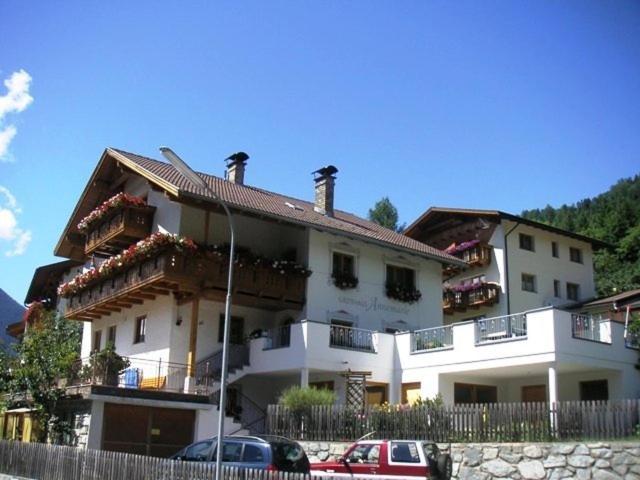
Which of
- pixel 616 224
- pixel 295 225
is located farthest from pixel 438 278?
pixel 616 224

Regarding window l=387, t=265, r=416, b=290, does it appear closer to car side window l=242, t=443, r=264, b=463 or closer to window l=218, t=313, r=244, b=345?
window l=218, t=313, r=244, b=345

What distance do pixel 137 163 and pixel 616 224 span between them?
159 ft

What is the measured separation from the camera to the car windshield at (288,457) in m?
14.8

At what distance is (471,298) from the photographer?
36.7 m

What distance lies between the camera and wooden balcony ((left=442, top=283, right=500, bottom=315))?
36.0 metres

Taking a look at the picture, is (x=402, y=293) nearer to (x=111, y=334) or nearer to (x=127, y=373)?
(x=127, y=373)

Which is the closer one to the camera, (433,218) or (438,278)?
(438,278)

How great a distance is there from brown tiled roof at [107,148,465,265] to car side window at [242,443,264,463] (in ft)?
37.5

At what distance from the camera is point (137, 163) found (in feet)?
92.7

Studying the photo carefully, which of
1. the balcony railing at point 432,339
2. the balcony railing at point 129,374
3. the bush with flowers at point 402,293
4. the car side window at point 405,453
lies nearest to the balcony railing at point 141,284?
the balcony railing at point 129,374

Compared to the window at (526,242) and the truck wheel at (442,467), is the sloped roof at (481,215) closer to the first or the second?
Result: the window at (526,242)

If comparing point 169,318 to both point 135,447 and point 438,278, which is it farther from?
point 438,278

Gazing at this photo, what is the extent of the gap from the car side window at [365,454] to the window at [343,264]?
497 inches

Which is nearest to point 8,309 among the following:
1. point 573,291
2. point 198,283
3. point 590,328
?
point 573,291
